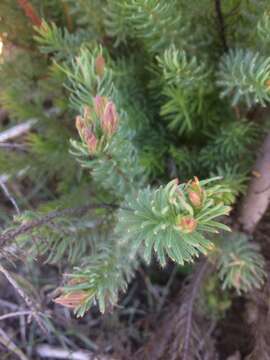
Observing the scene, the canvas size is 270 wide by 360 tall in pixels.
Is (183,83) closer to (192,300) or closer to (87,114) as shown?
(87,114)

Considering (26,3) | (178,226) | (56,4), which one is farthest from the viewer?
(56,4)

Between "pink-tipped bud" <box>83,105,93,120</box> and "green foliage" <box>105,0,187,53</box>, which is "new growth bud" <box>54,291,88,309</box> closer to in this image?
"pink-tipped bud" <box>83,105,93,120</box>

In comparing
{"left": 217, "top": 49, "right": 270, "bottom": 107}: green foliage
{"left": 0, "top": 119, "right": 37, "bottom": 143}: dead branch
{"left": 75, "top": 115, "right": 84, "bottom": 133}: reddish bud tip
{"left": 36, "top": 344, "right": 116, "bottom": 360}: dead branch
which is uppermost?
{"left": 75, "top": 115, "right": 84, "bottom": 133}: reddish bud tip

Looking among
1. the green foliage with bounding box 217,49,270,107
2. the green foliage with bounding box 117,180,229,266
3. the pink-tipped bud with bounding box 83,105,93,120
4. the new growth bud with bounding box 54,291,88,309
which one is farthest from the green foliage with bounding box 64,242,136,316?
the green foliage with bounding box 217,49,270,107

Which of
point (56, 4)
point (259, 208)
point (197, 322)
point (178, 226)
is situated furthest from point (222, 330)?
point (56, 4)

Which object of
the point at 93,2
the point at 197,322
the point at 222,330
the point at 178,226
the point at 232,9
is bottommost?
the point at 222,330

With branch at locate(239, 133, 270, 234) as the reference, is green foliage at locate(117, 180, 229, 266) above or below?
above

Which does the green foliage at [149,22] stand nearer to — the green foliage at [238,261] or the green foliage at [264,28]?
the green foliage at [264,28]

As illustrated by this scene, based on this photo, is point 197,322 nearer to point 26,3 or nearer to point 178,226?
point 178,226
